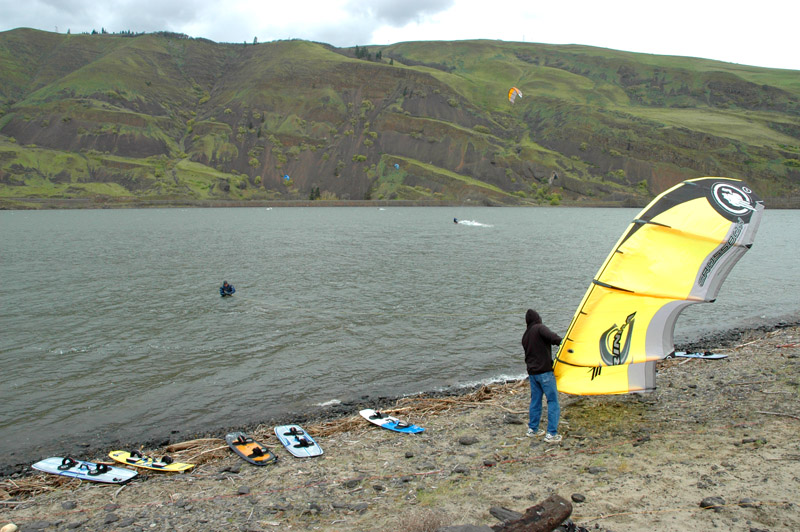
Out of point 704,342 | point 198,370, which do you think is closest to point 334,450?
point 198,370

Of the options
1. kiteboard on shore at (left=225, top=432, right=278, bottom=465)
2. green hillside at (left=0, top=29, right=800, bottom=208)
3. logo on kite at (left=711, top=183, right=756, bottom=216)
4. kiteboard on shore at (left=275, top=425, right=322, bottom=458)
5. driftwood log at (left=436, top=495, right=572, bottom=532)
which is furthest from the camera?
green hillside at (left=0, top=29, right=800, bottom=208)

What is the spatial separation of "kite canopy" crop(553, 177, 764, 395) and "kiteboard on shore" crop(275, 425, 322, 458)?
16.6ft

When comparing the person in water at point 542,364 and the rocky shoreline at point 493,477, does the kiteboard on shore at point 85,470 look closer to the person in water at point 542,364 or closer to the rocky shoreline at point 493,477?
the rocky shoreline at point 493,477

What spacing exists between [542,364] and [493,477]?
2.21m

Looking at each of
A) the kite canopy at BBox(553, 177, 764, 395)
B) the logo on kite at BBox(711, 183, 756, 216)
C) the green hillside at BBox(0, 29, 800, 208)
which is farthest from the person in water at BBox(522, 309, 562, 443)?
the green hillside at BBox(0, 29, 800, 208)

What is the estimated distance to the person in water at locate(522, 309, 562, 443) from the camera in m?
9.99

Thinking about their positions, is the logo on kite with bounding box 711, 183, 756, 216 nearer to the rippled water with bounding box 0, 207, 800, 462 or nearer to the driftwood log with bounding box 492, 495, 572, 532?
the driftwood log with bounding box 492, 495, 572, 532

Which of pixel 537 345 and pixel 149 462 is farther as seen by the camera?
pixel 149 462

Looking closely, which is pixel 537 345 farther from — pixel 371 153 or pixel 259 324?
pixel 371 153

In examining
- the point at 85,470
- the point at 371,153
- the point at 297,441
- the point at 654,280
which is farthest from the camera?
the point at 371,153

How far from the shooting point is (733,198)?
9703 millimetres

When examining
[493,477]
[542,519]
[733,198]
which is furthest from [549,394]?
[733,198]

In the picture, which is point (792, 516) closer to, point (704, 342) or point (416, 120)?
point (704, 342)

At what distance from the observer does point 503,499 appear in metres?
8.11
